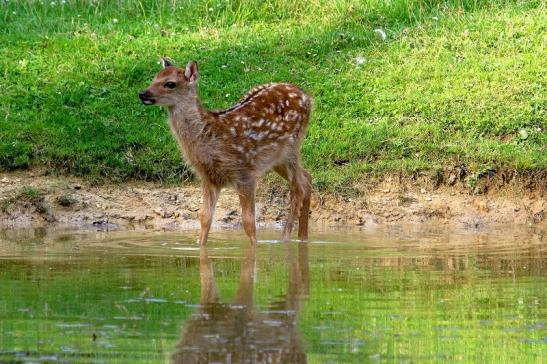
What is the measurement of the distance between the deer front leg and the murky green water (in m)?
0.13

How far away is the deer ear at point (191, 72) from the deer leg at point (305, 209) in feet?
4.96

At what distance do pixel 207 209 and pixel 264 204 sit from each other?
1.61 metres

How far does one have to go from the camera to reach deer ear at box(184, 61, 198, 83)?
1213cm

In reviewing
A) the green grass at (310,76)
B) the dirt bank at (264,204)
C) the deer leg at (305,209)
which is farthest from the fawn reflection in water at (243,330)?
the green grass at (310,76)

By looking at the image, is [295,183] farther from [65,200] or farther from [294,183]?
[65,200]

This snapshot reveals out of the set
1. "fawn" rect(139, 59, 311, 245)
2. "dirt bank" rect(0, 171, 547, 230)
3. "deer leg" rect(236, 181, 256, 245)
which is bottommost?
"dirt bank" rect(0, 171, 547, 230)

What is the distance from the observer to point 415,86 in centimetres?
1520

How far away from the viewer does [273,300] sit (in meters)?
8.57

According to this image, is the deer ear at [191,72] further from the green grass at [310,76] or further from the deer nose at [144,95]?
the green grass at [310,76]

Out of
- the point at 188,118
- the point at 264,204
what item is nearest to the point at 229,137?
the point at 188,118

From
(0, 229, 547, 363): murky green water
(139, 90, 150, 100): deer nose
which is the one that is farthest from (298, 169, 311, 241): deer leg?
(139, 90, 150, 100): deer nose

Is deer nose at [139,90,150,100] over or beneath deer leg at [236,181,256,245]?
over

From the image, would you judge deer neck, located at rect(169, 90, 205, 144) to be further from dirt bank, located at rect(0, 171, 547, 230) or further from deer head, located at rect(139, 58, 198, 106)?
dirt bank, located at rect(0, 171, 547, 230)

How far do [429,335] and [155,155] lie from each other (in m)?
6.96
